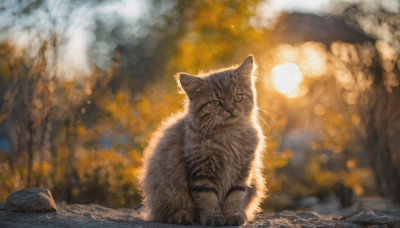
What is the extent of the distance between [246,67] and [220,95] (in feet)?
1.52

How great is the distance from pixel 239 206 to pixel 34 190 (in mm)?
1734

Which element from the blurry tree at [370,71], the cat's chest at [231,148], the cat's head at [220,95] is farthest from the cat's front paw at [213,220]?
the blurry tree at [370,71]

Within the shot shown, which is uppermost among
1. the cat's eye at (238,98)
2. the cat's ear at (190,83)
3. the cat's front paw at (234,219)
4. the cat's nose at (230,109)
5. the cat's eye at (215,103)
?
the cat's ear at (190,83)

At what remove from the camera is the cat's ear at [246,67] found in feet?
10.3

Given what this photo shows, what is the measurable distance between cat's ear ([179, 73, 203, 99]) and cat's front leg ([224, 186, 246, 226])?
919 mm

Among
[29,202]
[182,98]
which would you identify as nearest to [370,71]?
[182,98]

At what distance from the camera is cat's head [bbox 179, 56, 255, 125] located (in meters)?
2.87

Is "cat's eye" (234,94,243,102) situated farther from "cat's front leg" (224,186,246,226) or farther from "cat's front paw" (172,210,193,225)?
"cat's front paw" (172,210,193,225)

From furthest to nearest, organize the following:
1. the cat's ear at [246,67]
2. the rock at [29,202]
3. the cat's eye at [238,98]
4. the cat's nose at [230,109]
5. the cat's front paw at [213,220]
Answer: the cat's ear at [246,67]
the cat's eye at [238,98]
the cat's nose at [230,109]
the rock at [29,202]
the cat's front paw at [213,220]

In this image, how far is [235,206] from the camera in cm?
272

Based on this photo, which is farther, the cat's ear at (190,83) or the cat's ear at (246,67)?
the cat's ear at (246,67)

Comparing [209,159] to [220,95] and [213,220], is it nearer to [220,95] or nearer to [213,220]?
[213,220]

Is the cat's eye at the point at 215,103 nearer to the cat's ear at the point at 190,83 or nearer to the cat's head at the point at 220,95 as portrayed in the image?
the cat's head at the point at 220,95

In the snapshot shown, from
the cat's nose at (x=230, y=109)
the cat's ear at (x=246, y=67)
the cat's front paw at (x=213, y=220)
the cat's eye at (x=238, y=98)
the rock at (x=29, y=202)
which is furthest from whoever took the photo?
the cat's ear at (x=246, y=67)
